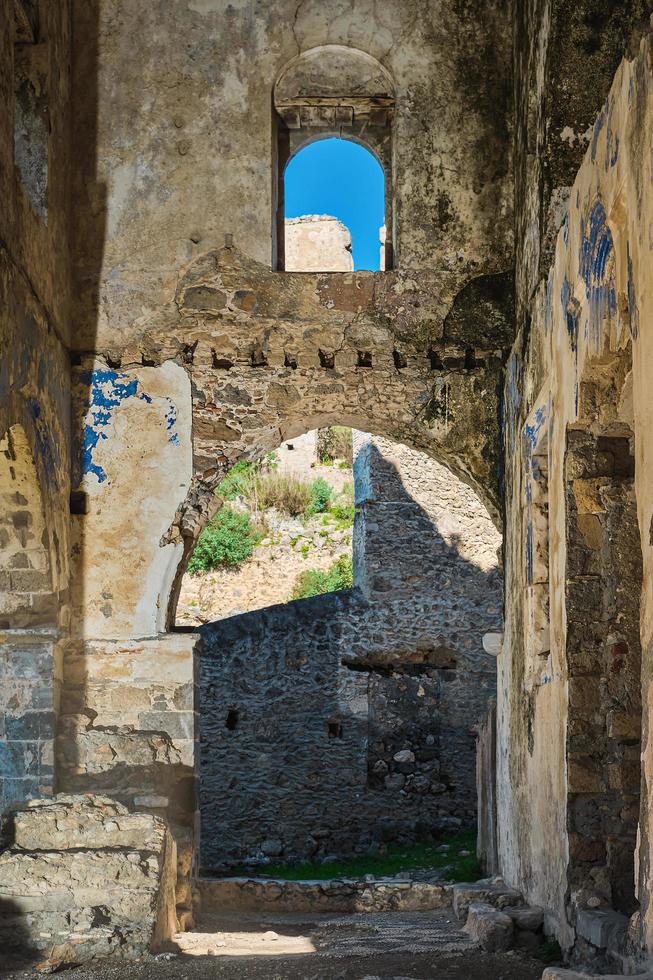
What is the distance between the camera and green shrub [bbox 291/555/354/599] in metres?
16.3

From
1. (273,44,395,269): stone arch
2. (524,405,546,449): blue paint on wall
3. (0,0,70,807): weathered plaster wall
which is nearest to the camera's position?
(524,405,546,449): blue paint on wall

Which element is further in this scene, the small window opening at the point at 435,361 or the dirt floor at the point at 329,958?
the small window opening at the point at 435,361

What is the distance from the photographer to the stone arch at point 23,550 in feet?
24.0

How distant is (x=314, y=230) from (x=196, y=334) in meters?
12.7

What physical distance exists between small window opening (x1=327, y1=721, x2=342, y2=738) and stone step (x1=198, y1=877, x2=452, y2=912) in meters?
3.03

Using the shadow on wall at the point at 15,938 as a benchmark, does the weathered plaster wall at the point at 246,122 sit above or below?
above

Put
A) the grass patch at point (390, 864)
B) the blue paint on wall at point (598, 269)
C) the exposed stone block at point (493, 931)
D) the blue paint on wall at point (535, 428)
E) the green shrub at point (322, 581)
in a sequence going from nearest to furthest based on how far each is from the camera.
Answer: the blue paint on wall at point (598, 269), the exposed stone block at point (493, 931), the blue paint on wall at point (535, 428), the grass patch at point (390, 864), the green shrub at point (322, 581)

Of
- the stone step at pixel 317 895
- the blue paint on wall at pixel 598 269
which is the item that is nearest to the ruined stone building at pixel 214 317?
the stone step at pixel 317 895

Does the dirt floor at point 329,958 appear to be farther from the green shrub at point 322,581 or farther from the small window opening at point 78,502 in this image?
the green shrub at point 322,581

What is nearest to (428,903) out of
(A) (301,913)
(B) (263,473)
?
(A) (301,913)

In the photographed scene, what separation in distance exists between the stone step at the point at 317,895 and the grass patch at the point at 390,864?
1.32m

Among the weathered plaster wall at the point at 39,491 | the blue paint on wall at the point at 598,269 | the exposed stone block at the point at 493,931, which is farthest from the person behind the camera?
the weathered plaster wall at the point at 39,491

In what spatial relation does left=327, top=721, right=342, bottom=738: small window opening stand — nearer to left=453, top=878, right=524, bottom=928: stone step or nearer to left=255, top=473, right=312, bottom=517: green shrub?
left=453, top=878, right=524, bottom=928: stone step

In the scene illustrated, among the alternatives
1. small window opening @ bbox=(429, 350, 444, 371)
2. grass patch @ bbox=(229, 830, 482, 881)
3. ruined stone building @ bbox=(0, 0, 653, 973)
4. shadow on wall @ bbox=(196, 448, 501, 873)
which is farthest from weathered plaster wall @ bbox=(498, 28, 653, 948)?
shadow on wall @ bbox=(196, 448, 501, 873)
